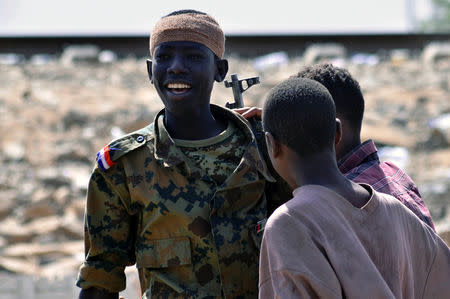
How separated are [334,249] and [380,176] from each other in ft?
2.21

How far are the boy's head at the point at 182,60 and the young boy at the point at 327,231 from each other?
64 cm

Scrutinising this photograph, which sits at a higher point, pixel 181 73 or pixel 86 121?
pixel 86 121

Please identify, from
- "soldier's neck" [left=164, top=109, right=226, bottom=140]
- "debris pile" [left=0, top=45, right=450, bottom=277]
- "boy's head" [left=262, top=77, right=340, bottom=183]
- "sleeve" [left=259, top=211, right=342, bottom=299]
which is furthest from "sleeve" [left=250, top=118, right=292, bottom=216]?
"debris pile" [left=0, top=45, right=450, bottom=277]

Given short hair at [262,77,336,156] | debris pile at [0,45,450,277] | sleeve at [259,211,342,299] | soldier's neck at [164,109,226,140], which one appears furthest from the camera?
debris pile at [0,45,450,277]

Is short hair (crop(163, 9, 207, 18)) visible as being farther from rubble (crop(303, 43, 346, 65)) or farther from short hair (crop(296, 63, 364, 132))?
rubble (crop(303, 43, 346, 65))

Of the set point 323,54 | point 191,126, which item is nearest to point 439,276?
point 191,126

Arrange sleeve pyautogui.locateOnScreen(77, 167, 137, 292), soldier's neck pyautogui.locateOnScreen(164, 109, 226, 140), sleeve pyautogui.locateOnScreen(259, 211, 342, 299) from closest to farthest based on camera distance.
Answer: sleeve pyautogui.locateOnScreen(259, 211, 342, 299) < sleeve pyautogui.locateOnScreen(77, 167, 137, 292) < soldier's neck pyautogui.locateOnScreen(164, 109, 226, 140)

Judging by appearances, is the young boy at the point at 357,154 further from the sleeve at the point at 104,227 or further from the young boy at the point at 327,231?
the sleeve at the point at 104,227

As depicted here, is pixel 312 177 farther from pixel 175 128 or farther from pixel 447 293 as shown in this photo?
pixel 175 128

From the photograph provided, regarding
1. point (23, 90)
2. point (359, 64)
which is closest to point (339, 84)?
point (23, 90)

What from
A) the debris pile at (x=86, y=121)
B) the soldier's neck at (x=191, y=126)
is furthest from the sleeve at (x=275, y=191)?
the debris pile at (x=86, y=121)

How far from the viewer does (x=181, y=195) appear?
283 centimetres

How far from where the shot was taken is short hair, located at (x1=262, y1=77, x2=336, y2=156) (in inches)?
89.3

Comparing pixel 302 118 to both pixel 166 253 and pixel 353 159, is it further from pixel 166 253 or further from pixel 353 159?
pixel 166 253
